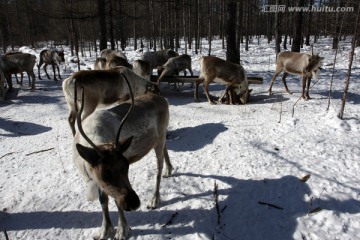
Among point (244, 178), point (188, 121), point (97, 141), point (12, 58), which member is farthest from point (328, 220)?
point (12, 58)

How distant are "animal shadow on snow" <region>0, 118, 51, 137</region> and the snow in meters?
0.02

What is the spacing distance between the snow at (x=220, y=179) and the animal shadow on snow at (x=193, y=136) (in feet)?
0.07

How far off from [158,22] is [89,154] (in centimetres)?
2935

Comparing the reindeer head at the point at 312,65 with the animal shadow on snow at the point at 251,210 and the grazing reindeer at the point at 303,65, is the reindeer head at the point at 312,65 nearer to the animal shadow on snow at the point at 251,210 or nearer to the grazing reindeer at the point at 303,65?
the grazing reindeer at the point at 303,65

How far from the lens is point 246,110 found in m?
7.60

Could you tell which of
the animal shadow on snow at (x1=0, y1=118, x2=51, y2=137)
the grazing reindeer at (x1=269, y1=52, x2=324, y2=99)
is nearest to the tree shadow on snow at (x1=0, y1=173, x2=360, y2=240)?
the animal shadow on snow at (x1=0, y1=118, x2=51, y2=137)

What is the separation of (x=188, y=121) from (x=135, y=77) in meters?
1.63

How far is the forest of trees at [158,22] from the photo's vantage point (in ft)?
38.0

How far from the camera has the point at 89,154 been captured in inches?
99.6

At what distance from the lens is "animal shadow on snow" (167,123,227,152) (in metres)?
5.68

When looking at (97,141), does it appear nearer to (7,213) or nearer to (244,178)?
(7,213)

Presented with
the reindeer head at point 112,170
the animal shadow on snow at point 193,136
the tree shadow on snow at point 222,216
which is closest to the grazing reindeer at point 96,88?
the animal shadow on snow at point 193,136

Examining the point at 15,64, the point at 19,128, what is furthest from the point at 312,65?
the point at 15,64

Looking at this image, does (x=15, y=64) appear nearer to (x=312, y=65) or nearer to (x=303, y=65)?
(x=303, y=65)
